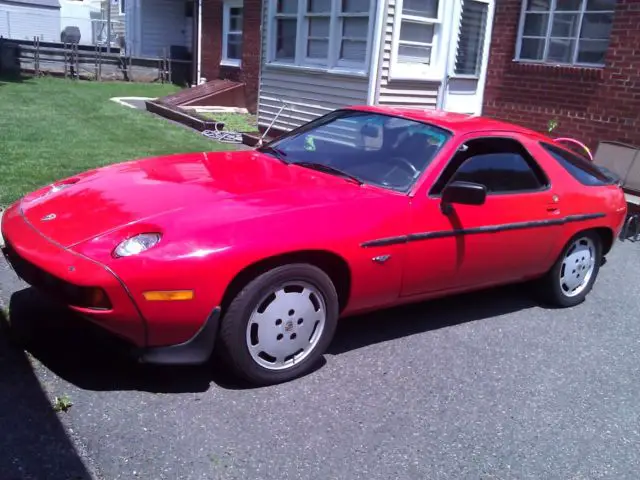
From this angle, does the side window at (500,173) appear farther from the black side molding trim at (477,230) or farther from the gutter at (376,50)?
the gutter at (376,50)

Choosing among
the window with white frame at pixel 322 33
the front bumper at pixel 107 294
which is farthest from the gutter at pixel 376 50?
the front bumper at pixel 107 294

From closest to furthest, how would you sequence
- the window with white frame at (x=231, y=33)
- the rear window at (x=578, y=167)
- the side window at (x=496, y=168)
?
1. the side window at (x=496, y=168)
2. the rear window at (x=578, y=167)
3. the window with white frame at (x=231, y=33)

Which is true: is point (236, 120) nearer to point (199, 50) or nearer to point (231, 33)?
point (231, 33)

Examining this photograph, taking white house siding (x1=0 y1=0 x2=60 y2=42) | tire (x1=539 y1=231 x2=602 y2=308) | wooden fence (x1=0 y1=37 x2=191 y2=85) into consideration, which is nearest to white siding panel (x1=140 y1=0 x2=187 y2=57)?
wooden fence (x1=0 y1=37 x2=191 y2=85)

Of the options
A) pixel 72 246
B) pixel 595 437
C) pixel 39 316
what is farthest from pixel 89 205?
pixel 595 437

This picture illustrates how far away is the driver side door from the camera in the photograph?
4020mm

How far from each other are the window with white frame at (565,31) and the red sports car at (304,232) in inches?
209

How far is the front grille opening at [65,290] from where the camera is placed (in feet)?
9.89

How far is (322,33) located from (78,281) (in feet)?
31.2

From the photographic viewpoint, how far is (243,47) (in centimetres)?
1619

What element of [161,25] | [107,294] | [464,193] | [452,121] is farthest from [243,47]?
[107,294]

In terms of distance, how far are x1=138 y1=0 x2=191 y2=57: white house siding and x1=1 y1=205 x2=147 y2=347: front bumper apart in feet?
75.1

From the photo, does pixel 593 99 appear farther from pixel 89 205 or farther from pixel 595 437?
pixel 89 205

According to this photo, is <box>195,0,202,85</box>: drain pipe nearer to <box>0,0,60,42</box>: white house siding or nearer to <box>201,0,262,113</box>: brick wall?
<box>201,0,262,113</box>: brick wall
